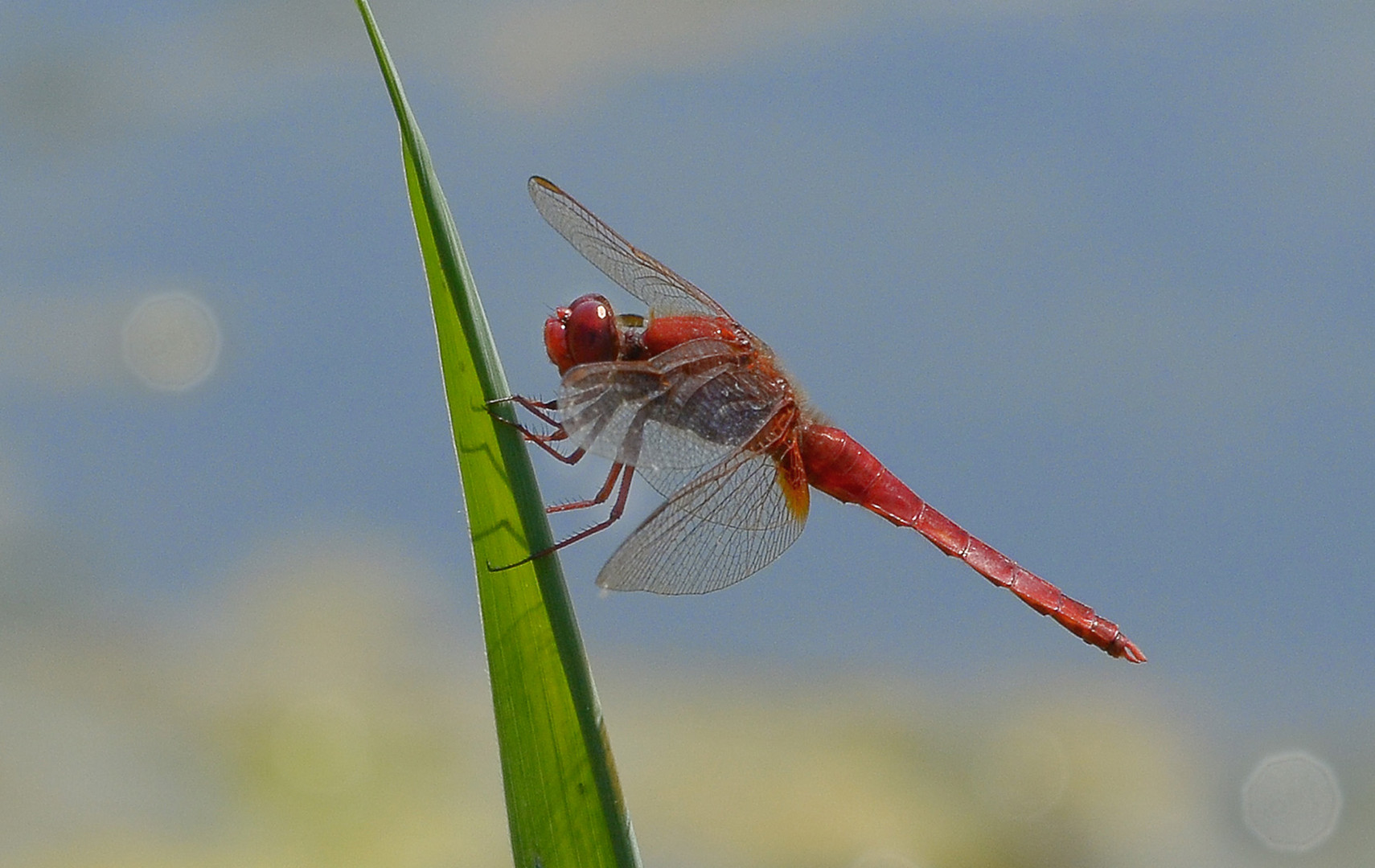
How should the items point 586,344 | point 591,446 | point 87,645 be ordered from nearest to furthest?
point 591,446
point 586,344
point 87,645

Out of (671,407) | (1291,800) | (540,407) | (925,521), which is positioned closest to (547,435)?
(540,407)

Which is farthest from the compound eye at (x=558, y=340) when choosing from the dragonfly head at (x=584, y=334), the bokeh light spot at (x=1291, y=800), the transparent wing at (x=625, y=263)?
the bokeh light spot at (x=1291, y=800)

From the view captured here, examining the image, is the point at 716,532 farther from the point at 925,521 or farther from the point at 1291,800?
the point at 1291,800

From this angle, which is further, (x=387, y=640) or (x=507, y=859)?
(x=387, y=640)

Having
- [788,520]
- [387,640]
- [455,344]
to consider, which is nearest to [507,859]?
[387,640]

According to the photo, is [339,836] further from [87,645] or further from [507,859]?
[87,645]

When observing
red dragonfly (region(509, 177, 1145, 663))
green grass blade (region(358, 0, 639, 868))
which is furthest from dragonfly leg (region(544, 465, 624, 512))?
green grass blade (region(358, 0, 639, 868))

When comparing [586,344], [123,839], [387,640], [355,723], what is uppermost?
[586,344]
